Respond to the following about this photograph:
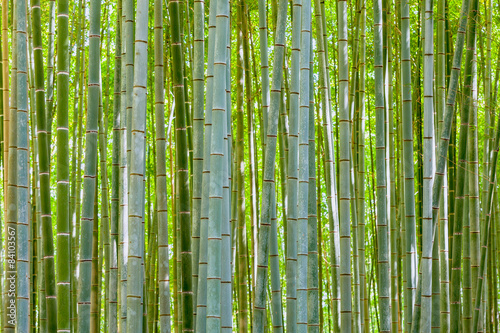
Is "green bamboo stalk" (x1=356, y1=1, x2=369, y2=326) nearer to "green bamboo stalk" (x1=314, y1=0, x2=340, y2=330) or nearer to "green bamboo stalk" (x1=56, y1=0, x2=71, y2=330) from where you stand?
"green bamboo stalk" (x1=314, y1=0, x2=340, y2=330)

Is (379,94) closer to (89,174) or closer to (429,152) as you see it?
(429,152)

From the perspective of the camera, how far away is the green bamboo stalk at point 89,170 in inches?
85.9

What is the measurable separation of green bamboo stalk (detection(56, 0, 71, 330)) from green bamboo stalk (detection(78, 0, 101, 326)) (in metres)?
0.08

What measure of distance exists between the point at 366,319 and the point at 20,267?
2.73 meters

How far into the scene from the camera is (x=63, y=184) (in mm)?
2121

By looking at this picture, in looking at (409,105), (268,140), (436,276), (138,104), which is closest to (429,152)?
(409,105)

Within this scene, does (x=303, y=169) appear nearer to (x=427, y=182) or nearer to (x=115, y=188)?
(x=427, y=182)

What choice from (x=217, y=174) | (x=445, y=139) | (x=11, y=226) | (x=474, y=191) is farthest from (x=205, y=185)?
(x=474, y=191)

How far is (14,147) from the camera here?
7.95 feet

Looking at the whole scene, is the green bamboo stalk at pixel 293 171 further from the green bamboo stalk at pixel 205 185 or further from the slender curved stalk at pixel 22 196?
the slender curved stalk at pixel 22 196

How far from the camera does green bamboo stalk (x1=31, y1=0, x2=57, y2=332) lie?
7.87ft

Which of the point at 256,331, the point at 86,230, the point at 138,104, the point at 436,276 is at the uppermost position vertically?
the point at 138,104

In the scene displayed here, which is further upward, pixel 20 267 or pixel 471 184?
pixel 471 184

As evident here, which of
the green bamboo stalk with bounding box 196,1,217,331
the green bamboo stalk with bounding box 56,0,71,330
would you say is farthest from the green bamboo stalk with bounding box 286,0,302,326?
the green bamboo stalk with bounding box 56,0,71,330
